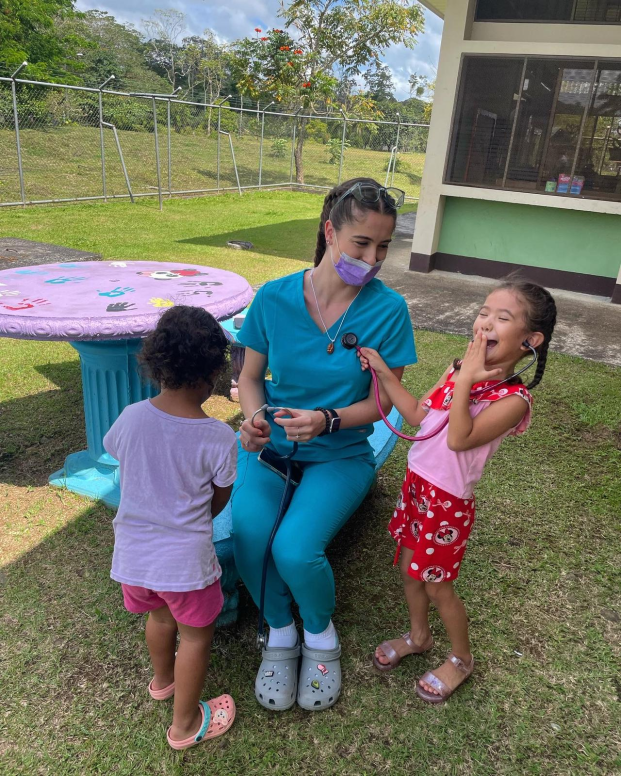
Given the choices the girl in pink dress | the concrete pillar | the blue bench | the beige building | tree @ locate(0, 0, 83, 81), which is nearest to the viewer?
the girl in pink dress

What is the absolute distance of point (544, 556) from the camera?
8.77 feet

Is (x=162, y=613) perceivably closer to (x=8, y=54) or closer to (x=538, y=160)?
(x=538, y=160)

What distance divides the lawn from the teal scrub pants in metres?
0.29

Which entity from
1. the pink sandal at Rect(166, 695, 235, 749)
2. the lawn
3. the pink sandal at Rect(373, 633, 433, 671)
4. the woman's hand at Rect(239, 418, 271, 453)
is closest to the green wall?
the lawn

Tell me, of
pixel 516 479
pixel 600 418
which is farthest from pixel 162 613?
pixel 600 418

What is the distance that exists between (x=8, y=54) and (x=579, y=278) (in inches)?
1003

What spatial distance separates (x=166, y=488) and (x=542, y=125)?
24.1 feet

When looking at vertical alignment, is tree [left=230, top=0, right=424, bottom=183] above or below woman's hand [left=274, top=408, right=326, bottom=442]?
above

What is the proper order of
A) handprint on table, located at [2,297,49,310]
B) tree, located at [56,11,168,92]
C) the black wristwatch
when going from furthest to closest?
tree, located at [56,11,168,92] < handprint on table, located at [2,297,49,310] < the black wristwatch

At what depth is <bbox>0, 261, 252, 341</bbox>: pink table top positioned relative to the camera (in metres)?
2.42

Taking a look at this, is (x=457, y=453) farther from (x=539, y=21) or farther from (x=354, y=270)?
→ (x=539, y=21)

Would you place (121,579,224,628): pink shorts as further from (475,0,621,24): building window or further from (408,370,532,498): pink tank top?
(475,0,621,24): building window

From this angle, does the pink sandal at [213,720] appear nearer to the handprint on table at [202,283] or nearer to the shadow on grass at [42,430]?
the shadow on grass at [42,430]

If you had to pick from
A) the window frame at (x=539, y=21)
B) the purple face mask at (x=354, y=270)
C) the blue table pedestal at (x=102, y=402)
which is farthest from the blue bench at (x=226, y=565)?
the window frame at (x=539, y=21)
